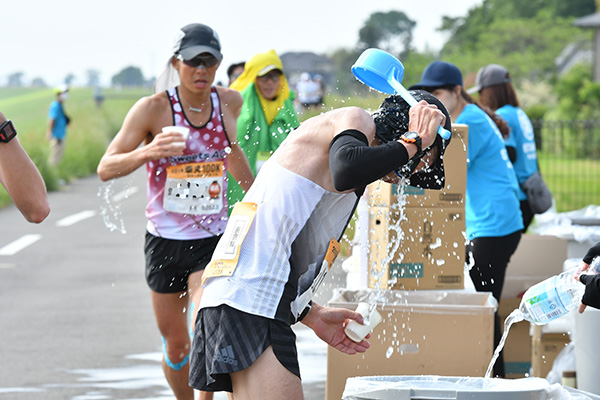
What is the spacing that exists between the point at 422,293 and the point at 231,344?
198 centimetres

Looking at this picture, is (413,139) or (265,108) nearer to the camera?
(413,139)

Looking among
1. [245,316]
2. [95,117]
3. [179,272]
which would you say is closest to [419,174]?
[245,316]

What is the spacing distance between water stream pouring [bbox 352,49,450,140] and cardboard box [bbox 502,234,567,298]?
3376 mm

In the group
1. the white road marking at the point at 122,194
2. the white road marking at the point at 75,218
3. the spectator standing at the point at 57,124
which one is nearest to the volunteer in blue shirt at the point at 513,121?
the white road marking at the point at 75,218

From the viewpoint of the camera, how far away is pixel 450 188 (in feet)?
16.6

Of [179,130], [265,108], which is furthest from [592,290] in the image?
[265,108]

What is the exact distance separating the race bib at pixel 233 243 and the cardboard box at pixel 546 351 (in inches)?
113

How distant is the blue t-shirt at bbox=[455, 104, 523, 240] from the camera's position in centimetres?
559

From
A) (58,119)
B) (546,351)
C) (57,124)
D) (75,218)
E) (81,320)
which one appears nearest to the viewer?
(546,351)

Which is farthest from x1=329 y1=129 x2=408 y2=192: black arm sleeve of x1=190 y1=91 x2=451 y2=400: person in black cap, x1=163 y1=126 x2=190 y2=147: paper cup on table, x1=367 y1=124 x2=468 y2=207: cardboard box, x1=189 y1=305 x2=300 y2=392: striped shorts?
x1=367 y1=124 x2=468 y2=207: cardboard box

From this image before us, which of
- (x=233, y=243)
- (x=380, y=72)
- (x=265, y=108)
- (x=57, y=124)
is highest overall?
(x=380, y=72)

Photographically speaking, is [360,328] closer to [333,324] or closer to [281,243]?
[333,324]

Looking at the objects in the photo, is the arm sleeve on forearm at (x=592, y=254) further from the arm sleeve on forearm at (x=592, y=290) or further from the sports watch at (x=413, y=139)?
the sports watch at (x=413, y=139)

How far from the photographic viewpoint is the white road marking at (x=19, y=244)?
1184cm
